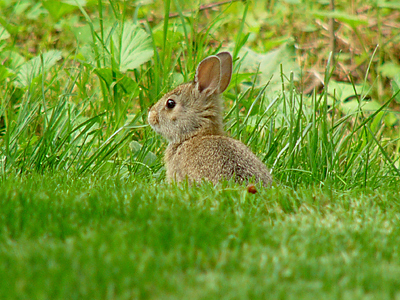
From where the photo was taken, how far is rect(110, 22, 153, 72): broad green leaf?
14.0 feet

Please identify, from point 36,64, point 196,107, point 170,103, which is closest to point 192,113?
point 196,107

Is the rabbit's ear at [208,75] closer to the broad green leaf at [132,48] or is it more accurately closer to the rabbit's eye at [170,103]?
the rabbit's eye at [170,103]

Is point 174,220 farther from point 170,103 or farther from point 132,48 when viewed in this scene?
point 132,48

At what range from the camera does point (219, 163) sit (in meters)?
3.24

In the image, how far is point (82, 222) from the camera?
2.18 meters

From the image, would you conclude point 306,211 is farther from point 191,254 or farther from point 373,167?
point 373,167

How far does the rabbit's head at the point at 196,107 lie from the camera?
3959 mm

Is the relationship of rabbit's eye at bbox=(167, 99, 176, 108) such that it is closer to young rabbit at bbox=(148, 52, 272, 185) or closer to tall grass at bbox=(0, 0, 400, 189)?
young rabbit at bbox=(148, 52, 272, 185)

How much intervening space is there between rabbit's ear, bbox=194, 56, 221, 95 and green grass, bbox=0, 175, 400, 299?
138 cm

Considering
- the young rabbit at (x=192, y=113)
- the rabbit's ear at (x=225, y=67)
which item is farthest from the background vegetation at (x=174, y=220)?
the rabbit's ear at (x=225, y=67)

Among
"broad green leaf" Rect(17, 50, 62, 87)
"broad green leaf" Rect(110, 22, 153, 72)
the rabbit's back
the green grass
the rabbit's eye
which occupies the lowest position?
the rabbit's back

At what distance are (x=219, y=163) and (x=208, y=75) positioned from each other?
1033mm

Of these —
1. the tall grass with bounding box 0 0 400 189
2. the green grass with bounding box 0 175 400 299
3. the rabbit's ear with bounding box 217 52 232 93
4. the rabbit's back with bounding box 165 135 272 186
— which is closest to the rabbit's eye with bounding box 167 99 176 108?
the tall grass with bounding box 0 0 400 189

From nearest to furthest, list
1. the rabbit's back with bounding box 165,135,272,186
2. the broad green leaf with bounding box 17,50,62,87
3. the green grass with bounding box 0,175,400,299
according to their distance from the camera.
A: the green grass with bounding box 0,175,400,299 → the rabbit's back with bounding box 165,135,272,186 → the broad green leaf with bounding box 17,50,62,87
